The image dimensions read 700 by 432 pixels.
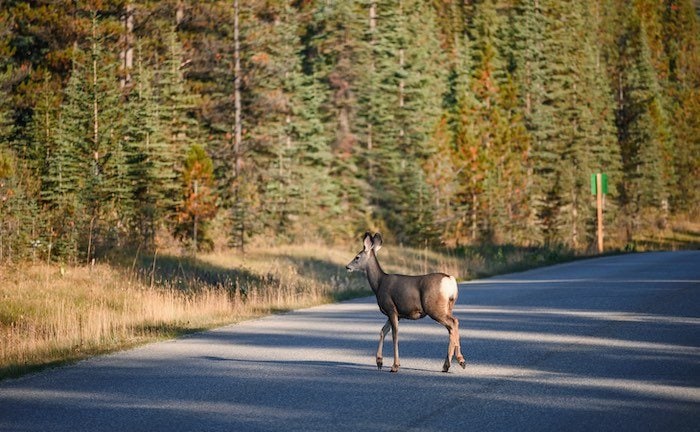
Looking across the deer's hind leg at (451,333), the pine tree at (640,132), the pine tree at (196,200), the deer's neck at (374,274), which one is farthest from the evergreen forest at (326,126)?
the deer's hind leg at (451,333)

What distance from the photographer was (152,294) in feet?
62.6

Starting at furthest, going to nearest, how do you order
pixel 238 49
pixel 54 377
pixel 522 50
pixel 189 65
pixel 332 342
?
pixel 522 50 → pixel 189 65 → pixel 238 49 → pixel 332 342 → pixel 54 377

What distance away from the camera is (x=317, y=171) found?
48.0 metres

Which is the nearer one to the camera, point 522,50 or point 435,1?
point 522,50

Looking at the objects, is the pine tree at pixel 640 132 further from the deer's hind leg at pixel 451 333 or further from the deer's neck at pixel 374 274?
the deer's hind leg at pixel 451 333

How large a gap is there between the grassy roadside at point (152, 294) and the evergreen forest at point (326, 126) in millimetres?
1671

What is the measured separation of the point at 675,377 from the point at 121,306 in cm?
1117

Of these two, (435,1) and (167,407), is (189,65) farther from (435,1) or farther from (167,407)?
(435,1)

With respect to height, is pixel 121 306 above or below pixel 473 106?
below

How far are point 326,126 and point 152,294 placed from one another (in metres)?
33.2

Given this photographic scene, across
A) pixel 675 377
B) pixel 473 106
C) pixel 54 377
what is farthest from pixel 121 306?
pixel 473 106

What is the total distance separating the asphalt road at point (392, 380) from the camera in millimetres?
8312

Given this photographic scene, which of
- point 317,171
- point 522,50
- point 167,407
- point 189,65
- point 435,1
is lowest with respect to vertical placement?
point 167,407

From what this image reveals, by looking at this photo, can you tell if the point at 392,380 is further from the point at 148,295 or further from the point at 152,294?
the point at 152,294
